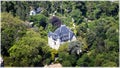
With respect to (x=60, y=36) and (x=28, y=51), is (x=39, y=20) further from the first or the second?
(x=28, y=51)

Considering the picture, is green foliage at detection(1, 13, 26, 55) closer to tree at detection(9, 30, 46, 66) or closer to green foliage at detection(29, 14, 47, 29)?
tree at detection(9, 30, 46, 66)

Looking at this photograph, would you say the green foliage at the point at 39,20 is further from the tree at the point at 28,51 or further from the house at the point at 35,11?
the tree at the point at 28,51

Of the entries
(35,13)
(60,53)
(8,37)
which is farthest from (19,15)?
(60,53)

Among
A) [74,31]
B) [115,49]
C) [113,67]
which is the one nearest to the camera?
[113,67]

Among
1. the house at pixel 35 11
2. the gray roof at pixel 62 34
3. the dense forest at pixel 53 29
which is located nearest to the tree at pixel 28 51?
the dense forest at pixel 53 29

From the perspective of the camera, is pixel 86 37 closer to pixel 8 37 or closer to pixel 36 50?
pixel 36 50

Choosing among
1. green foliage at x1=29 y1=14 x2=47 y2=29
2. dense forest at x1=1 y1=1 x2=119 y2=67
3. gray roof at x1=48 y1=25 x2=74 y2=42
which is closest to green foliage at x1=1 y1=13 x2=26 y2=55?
dense forest at x1=1 y1=1 x2=119 y2=67

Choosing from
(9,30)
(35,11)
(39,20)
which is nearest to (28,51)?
(9,30)
